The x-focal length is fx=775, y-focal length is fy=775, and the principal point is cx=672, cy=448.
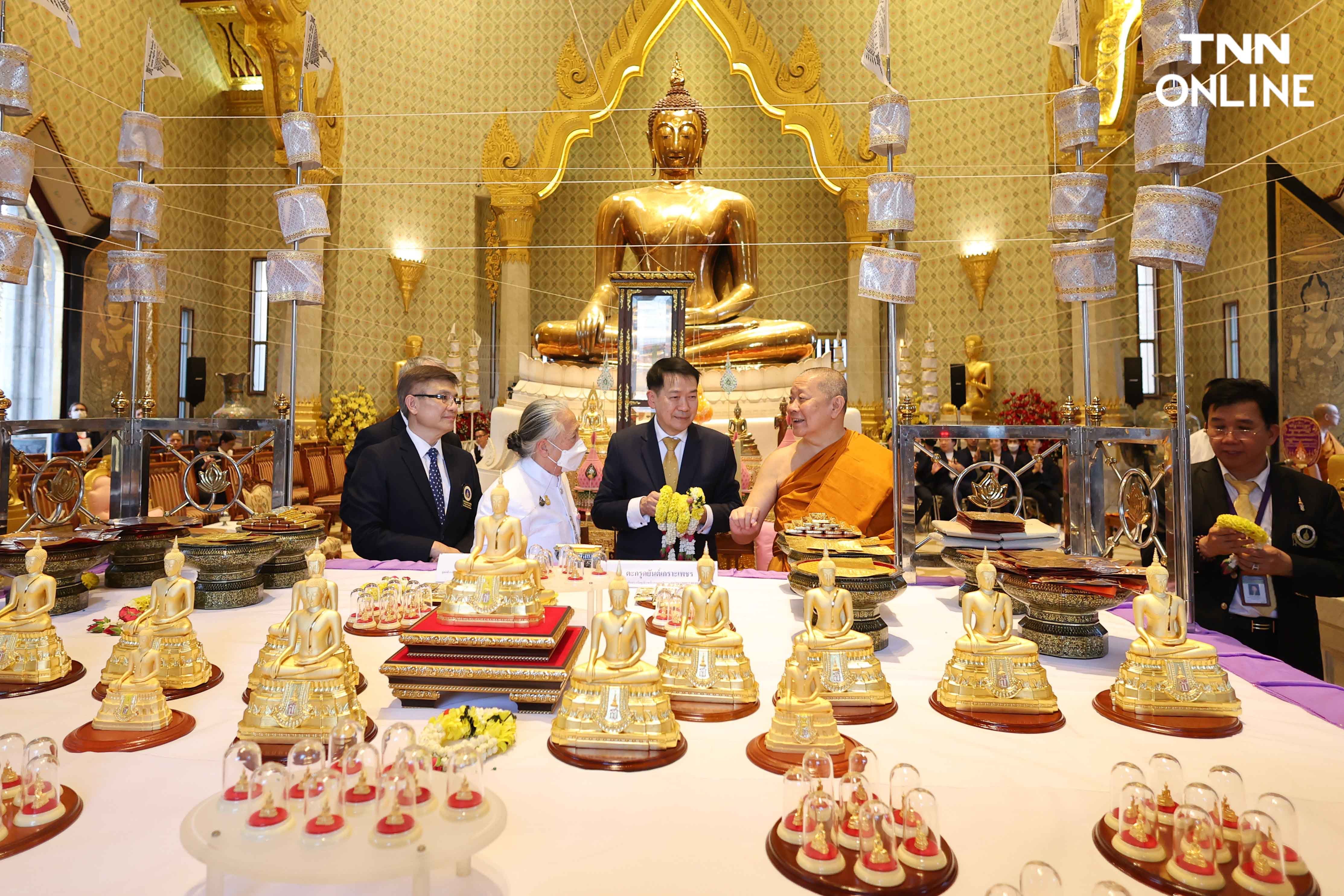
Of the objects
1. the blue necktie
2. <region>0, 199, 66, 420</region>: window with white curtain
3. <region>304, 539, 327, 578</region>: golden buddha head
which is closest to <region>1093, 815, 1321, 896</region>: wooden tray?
<region>304, 539, 327, 578</region>: golden buddha head

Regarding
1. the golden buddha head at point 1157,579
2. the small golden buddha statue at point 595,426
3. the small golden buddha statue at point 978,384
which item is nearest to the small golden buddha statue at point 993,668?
the golden buddha head at point 1157,579

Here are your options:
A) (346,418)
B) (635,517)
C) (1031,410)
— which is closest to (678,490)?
(635,517)

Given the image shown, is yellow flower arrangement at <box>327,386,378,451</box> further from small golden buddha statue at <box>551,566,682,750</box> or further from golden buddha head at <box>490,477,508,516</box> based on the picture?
small golden buddha statue at <box>551,566,682,750</box>

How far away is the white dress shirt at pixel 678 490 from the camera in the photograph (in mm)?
2635

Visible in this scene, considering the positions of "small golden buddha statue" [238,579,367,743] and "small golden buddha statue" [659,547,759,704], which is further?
"small golden buddha statue" [659,547,759,704]

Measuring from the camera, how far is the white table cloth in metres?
0.82

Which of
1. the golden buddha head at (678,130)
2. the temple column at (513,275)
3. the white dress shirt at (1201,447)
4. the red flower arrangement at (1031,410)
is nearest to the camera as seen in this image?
the white dress shirt at (1201,447)

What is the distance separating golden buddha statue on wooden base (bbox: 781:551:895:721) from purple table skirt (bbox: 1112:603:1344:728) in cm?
52

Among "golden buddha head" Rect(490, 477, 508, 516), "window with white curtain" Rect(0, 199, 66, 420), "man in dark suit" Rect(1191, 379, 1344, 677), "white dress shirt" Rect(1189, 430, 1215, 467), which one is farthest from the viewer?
"window with white curtain" Rect(0, 199, 66, 420)

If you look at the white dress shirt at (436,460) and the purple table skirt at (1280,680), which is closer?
the purple table skirt at (1280,680)

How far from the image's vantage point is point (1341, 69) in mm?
5609

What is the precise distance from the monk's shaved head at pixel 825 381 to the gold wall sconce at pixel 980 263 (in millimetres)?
6359

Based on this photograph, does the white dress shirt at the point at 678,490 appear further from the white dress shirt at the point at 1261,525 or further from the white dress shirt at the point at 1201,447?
the white dress shirt at the point at 1201,447

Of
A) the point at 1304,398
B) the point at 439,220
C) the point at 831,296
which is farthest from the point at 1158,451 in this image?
the point at 439,220
